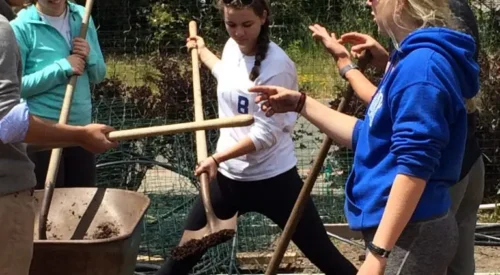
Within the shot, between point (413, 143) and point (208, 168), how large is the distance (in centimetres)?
157

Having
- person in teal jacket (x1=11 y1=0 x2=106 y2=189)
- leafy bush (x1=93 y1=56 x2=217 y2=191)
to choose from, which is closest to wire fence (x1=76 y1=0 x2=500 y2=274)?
leafy bush (x1=93 y1=56 x2=217 y2=191)

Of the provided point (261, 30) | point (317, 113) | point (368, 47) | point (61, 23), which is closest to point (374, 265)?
point (317, 113)

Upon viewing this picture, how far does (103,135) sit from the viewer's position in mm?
3623

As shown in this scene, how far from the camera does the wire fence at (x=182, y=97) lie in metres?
6.12

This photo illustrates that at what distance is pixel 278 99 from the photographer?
3361 millimetres

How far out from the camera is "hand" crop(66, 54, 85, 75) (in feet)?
15.0

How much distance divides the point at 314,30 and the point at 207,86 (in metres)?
2.82

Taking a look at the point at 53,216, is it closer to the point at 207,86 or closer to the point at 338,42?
the point at 338,42

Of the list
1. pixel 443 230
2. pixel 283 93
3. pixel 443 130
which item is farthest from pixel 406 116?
pixel 283 93

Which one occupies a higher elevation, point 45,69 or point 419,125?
point 419,125

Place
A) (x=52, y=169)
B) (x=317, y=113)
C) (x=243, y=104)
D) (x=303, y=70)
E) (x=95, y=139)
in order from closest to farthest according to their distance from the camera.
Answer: (x=317, y=113), (x=95, y=139), (x=243, y=104), (x=52, y=169), (x=303, y=70)

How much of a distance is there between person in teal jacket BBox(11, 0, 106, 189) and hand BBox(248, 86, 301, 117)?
144 cm

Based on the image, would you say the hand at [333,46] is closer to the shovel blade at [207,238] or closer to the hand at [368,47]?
the hand at [368,47]

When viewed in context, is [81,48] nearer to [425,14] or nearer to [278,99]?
[278,99]
